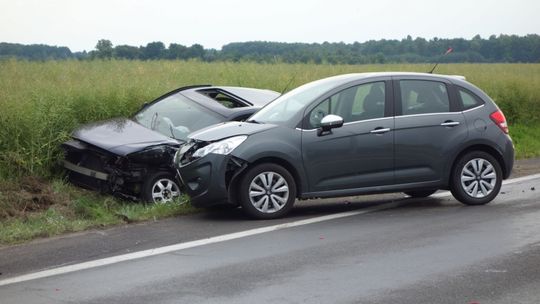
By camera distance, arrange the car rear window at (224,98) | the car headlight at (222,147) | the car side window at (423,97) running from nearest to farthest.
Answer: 1. the car headlight at (222,147)
2. the car side window at (423,97)
3. the car rear window at (224,98)

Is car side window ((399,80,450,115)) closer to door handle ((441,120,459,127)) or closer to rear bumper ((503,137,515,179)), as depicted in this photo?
door handle ((441,120,459,127))

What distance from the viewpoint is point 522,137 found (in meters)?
20.8

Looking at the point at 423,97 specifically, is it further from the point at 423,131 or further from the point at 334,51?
the point at 334,51

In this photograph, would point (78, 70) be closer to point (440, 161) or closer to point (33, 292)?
point (440, 161)

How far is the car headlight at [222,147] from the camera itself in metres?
9.37

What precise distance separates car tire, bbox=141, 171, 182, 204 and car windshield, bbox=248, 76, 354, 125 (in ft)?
4.60

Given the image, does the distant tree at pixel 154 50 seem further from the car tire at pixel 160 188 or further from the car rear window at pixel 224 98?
the car tire at pixel 160 188

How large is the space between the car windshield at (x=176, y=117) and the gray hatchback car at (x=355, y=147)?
56.4 inches

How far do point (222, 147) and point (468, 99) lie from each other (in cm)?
332

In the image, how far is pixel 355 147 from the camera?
387 inches

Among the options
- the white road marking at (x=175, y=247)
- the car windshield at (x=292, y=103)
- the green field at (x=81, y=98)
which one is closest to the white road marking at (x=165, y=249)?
the white road marking at (x=175, y=247)

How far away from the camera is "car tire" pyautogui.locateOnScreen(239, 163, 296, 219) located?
9375 millimetres

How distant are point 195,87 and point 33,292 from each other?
262 inches

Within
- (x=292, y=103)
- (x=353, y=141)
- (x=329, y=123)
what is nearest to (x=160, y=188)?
(x=292, y=103)
